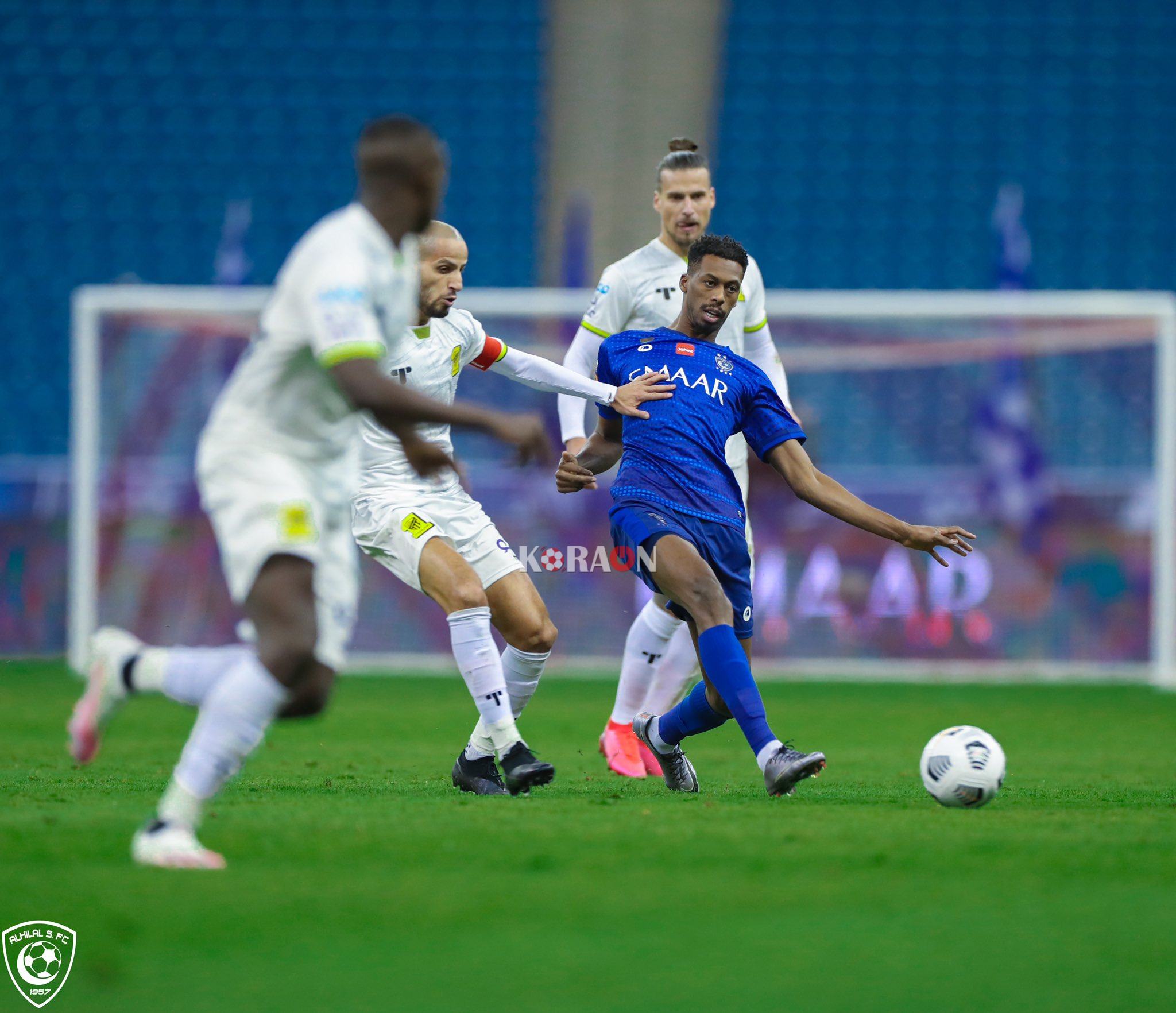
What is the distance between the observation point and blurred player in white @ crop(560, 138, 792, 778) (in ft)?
21.7

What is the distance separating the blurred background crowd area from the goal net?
3992 millimetres

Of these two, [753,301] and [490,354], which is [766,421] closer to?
[490,354]

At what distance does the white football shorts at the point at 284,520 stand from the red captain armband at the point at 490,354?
85.2 inches

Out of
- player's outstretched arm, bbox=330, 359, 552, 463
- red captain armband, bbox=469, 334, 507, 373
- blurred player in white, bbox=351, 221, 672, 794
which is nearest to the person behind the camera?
player's outstretched arm, bbox=330, 359, 552, 463

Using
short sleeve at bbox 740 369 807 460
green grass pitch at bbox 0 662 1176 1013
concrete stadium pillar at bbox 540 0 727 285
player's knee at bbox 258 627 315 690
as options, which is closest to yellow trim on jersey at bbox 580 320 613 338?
short sleeve at bbox 740 369 807 460

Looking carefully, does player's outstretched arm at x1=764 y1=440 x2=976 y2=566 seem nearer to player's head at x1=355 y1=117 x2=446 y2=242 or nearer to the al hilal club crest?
player's head at x1=355 y1=117 x2=446 y2=242

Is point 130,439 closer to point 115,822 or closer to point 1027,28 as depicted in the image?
point 115,822

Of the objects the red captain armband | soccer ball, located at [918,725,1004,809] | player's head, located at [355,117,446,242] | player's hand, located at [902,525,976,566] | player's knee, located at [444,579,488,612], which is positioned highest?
player's head, located at [355,117,446,242]

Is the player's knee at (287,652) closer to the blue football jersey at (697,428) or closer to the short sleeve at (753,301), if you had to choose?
the blue football jersey at (697,428)

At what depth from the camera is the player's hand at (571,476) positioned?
580 centimetres

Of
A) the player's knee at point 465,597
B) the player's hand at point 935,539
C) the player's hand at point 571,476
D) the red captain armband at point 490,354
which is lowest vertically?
the player's knee at point 465,597

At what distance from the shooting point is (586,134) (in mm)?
18094

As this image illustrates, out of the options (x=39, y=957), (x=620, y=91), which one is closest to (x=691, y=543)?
(x=39, y=957)

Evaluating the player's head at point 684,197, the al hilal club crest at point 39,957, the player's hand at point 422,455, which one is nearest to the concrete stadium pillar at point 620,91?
the player's head at point 684,197
